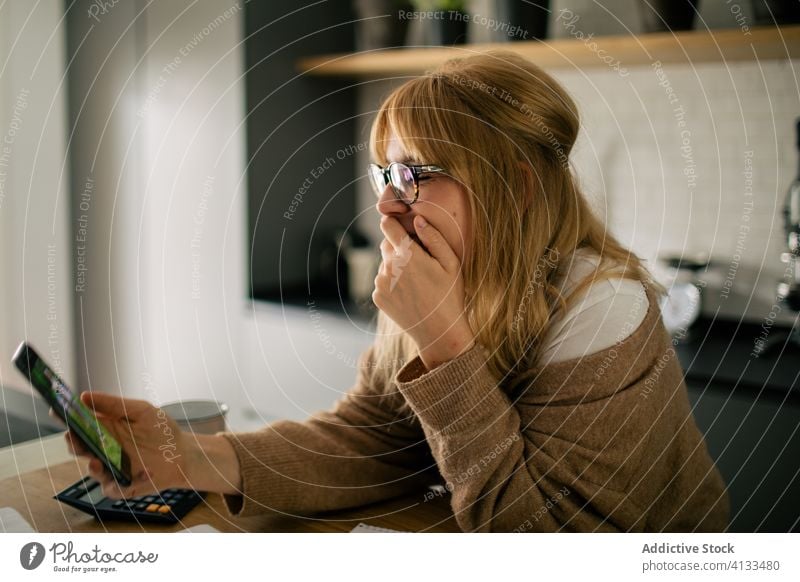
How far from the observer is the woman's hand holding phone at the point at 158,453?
0.69 meters

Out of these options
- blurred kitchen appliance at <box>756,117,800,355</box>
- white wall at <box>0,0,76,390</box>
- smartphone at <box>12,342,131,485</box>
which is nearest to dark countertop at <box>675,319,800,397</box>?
blurred kitchen appliance at <box>756,117,800,355</box>

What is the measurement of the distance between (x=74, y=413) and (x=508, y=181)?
1.48ft

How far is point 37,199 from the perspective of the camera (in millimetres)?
1661

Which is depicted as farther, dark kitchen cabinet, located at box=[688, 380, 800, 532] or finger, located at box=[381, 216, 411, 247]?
dark kitchen cabinet, located at box=[688, 380, 800, 532]

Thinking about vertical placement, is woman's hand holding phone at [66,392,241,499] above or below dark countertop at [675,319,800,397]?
above

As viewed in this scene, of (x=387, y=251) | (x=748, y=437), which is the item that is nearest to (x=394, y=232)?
(x=387, y=251)

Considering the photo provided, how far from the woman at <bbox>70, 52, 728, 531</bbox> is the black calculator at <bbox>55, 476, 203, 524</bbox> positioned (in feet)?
0.04

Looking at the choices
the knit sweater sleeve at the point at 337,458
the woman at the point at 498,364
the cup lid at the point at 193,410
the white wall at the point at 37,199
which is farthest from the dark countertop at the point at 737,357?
the white wall at the point at 37,199

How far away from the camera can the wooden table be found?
2.20 feet

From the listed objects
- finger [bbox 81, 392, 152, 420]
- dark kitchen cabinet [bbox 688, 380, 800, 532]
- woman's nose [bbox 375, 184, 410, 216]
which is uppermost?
woman's nose [bbox 375, 184, 410, 216]

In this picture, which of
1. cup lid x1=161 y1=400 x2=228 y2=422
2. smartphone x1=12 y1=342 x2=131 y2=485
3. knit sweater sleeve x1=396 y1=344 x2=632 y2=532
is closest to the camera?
smartphone x1=12 y1=342 x2=131 y2=485

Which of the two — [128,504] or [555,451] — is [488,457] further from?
[128,504]

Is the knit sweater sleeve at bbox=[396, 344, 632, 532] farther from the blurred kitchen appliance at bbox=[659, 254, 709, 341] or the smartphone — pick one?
the blurred kitchen appliance at bbox=[659, 254, 709, 341]

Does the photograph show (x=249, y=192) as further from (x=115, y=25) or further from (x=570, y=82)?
(x=570, y=82)
